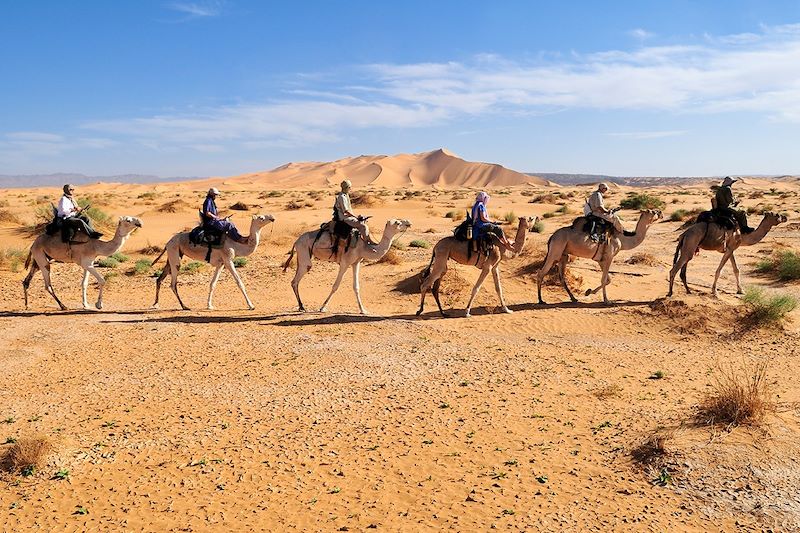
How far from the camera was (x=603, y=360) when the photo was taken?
10.0 metres

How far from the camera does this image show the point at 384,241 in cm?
1304

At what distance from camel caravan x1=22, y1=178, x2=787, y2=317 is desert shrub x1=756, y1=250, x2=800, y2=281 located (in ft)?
10.2

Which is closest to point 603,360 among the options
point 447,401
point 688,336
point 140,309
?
point 688,336

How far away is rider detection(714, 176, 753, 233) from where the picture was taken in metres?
14.3

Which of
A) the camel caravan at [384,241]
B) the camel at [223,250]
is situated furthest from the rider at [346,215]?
the camel at [223,250]

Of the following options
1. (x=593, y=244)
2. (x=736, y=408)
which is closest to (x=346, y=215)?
(x=593, y=244)

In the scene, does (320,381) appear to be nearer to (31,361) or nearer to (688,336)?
(31,361)

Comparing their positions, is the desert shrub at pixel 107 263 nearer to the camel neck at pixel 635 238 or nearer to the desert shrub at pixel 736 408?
the camel neck at pixel 635 238

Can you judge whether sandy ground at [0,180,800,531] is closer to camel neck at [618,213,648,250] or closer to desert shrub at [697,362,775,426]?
desert shrub at [697,362,775,426]

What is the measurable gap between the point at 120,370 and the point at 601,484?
7155 millimetres

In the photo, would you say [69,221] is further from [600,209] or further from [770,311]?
[770,311]

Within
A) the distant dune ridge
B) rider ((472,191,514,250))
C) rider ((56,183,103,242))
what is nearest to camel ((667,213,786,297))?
rider ((472,191,514,250))

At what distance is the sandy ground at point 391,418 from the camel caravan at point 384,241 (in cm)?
97

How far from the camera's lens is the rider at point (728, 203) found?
1428 cm
